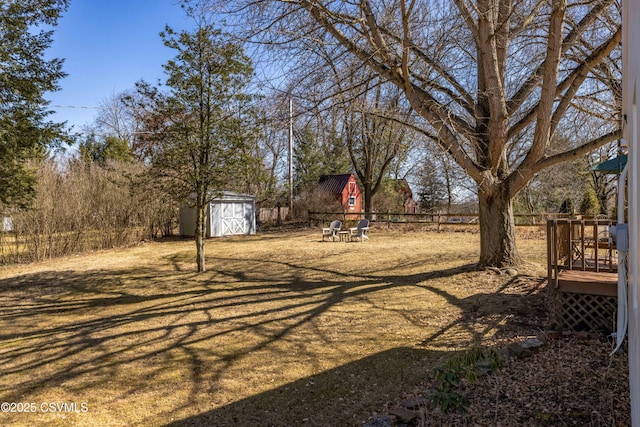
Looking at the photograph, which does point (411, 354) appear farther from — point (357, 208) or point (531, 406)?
point (357, 208)

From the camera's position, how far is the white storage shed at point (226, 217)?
771 inches

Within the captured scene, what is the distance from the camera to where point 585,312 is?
493 cm

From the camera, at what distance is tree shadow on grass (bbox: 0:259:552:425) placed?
12.6 ft

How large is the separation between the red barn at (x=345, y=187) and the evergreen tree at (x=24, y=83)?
2068 centimetres

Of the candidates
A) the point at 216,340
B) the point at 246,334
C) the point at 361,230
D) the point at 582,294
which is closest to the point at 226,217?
the point at 361,230

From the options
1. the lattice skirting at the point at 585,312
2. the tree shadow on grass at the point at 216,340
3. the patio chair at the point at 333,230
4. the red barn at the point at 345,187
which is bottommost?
the tree shadow on grass at the point at 216,340

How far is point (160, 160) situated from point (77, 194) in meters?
7.43

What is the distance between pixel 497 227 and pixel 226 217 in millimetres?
14719

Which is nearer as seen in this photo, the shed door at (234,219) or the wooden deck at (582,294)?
the wooden deck at (582,294)

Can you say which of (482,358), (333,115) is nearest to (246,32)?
(333,115)

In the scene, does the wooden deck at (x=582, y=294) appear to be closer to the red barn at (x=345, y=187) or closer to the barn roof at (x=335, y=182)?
the red barn at (x=345, y=187)

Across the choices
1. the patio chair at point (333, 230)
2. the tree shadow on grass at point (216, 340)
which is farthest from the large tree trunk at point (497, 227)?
the patio chair at point (333, 230)

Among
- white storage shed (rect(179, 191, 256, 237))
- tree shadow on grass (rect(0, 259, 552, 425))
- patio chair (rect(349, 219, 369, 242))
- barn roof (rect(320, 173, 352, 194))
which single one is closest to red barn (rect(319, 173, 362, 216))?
barn roof (rect(320, 173, 352, 194))

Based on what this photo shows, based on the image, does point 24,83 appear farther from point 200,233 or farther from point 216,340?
point 216,340
